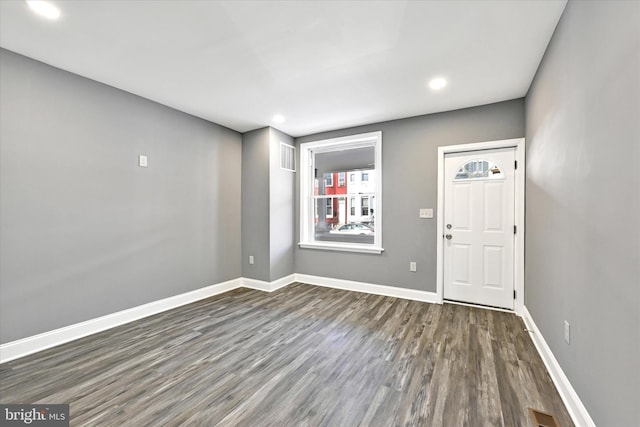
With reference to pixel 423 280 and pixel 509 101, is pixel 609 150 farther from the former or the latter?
pixel 423 280

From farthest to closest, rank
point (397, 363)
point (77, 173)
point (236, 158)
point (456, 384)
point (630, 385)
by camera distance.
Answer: point (236, 158), point (77, 173), point (397, 363), point (456, 384), point (630, 385)

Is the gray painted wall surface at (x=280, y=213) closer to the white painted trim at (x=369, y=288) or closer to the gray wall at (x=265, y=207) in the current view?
the gray wall at (x=265, y=207)

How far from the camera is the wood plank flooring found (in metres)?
1.57

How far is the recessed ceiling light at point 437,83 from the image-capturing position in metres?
2.64

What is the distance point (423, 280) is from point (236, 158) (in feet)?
11.2

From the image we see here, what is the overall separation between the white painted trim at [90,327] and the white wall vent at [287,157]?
7.41 ft

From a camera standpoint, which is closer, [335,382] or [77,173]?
[335,382]

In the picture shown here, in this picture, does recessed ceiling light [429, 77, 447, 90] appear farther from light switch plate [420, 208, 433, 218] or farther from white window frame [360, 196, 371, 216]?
white window frame [360, 196, 371, 216]

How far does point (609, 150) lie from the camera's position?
3.89 ft

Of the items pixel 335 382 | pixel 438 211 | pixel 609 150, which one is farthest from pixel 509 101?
pixel 335 382

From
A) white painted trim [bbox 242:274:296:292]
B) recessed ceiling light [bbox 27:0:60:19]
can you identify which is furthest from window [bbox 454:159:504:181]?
recessed ceiling light [bbox 27:0:60:19]

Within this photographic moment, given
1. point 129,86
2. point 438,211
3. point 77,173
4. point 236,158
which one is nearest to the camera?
point 77,173

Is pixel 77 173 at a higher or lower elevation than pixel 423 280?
higher

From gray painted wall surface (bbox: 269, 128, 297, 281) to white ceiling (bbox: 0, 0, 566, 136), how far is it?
3.82 ft
